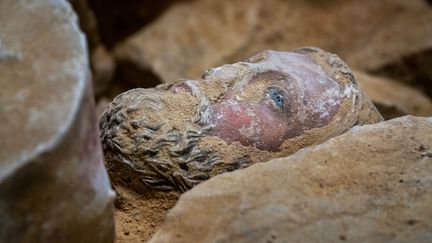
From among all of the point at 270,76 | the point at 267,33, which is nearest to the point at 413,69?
the point at 267,33

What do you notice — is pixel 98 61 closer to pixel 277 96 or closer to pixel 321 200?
pixel 277 96

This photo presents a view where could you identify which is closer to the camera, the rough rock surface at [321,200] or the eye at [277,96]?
the rough rock surface at [321,200]

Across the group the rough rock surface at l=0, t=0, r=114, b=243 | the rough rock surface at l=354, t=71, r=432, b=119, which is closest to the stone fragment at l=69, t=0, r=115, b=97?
the rough rock surface at l=354, t=71, r=432, b=119

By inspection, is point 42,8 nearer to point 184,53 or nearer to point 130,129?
point 130,129

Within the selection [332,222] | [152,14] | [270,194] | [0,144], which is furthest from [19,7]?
[152,14]

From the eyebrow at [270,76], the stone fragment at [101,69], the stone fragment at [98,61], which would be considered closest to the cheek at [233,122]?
the eyebrow at [270,76]

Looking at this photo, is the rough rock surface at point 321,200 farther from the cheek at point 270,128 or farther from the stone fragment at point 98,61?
the stone fragment at point 98,61

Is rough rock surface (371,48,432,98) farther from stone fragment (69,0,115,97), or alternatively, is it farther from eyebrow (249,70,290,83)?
eyebrow (249,70,290,83)
